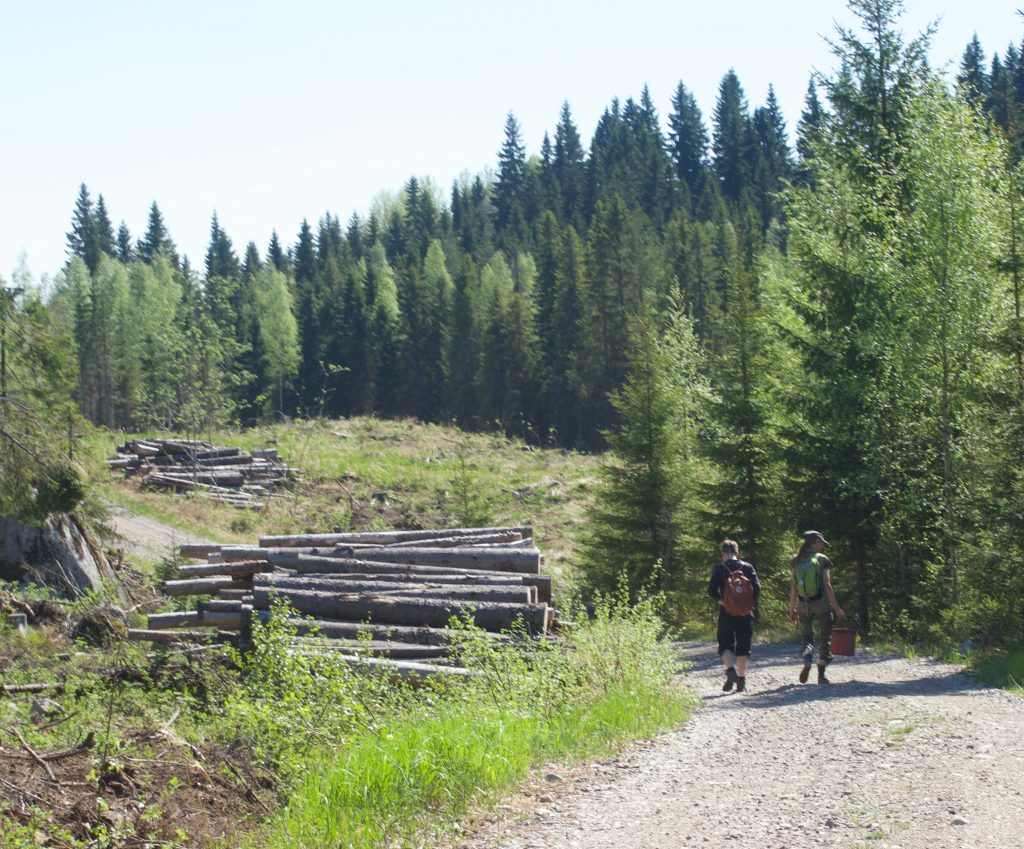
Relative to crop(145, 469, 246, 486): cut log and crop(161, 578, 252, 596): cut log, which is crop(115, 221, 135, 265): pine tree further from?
crop(161, 578, 252, 596): cut log

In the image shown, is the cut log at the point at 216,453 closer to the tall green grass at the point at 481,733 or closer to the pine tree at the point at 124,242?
the tall green grass at the point at 481,733

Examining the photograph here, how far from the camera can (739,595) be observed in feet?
42.6

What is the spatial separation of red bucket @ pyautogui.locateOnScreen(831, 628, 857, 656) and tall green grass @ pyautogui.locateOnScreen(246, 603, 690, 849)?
316 cm

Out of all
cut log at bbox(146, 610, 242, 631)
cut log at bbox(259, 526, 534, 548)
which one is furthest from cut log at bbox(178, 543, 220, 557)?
cut log at bbox(146, 610, 242, 631)

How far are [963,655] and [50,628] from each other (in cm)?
1344

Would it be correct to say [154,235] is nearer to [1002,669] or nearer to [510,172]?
[510,172]

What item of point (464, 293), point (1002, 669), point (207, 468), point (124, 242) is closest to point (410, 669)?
point (1002, 669)

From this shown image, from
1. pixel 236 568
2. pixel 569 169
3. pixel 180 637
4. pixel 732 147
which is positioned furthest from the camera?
pixel 569 169

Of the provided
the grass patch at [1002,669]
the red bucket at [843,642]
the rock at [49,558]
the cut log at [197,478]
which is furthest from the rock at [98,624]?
the cut log at [197,478]

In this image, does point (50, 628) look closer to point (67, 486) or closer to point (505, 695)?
point (67, 486)

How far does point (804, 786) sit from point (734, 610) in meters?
5.56

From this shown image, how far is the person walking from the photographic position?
12891mm

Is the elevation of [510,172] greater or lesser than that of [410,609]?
greater

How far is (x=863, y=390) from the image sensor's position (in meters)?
18.9
